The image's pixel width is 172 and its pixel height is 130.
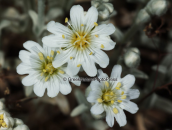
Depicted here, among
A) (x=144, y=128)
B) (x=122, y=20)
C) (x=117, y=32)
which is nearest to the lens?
(x=117, y=32)

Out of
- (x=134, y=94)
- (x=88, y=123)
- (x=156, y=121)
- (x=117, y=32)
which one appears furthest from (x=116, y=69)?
(x=156, y=121)

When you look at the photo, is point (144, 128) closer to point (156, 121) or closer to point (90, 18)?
point (156, 121)

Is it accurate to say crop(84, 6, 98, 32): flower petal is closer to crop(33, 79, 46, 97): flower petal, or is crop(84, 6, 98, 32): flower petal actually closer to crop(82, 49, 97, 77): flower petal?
crop(82, 49, 97, 77): flower petal

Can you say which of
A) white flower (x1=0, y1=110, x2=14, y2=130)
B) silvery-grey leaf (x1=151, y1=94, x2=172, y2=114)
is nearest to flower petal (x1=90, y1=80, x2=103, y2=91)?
white flower (x1=0, y1=110, x2=14, y2=130)

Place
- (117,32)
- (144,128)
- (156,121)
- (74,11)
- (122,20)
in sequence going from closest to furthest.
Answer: (74,11), (117,32), (144,128), (156,121), (122,20)

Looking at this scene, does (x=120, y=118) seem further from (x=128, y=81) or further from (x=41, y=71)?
(x=41, y=71)

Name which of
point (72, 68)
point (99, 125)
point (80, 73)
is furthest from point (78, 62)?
point (99, 125)

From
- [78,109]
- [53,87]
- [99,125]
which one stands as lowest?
[99,125]
